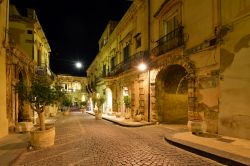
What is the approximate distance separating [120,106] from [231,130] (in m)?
13.2

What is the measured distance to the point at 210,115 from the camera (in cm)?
845

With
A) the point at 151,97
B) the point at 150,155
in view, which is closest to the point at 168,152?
the point at 150,155

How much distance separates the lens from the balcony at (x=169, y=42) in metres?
10.6

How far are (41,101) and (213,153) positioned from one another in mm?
6147

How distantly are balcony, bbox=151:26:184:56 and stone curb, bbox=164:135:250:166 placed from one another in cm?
558

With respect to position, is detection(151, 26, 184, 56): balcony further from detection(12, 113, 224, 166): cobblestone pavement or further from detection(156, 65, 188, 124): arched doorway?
detection(12, 113, 224, 166): cobblestone pavement

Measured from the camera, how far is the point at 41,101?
24.9ft

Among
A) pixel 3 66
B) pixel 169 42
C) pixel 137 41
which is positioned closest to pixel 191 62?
pixel 169 42

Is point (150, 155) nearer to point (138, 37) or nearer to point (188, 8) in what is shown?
point (188, 8)

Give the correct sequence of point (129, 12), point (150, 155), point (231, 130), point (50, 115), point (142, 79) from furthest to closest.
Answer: point (50, 115)
point (129, 12)
point (142, 79)
point (231, 130)
point (150, 155)

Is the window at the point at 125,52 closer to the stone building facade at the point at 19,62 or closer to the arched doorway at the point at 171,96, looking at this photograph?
the arched doorway at the point at 171,96

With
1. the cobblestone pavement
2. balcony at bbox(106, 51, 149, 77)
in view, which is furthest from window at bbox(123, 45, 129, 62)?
the cobblestone pavement

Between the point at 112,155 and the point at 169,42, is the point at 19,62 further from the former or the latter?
the point at 169,42

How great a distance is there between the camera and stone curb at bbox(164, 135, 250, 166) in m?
4.84
